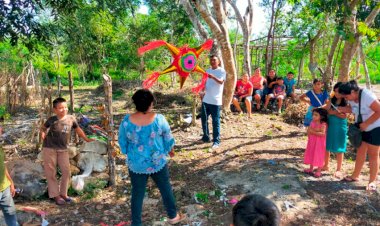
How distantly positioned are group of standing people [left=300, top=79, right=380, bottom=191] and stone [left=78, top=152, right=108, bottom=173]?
117 inches

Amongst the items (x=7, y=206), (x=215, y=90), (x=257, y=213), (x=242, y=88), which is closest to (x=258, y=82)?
(x=242, y=88)

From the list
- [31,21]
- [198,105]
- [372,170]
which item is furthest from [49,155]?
[198,105]

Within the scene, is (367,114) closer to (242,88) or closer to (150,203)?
(150,203)

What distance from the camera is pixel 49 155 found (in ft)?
13.2

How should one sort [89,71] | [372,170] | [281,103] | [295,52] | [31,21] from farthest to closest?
[89,71]
[295,52]
[281,103]
[31,21]
[372,170]

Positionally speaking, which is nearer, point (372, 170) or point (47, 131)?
point (47, 131)

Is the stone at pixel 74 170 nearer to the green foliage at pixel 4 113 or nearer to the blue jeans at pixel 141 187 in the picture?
the blue jeans at pixel 141 187

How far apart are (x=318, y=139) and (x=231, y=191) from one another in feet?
4.66

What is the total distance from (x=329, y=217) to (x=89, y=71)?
23.1 m

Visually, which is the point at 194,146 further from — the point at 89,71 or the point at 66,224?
the point at 89,71

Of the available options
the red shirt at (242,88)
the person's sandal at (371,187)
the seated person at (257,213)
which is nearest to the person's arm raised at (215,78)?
the person's sandal at (371,187)

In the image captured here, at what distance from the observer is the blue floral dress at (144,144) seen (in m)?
3.15

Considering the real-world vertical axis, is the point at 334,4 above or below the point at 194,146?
above

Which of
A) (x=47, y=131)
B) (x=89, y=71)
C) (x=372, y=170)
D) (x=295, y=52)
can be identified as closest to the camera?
(x=47, y=131)
